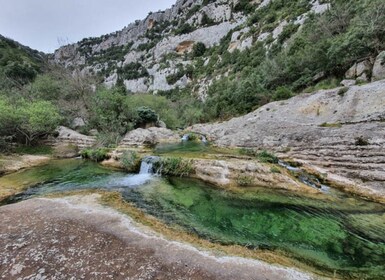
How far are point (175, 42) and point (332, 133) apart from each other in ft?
312

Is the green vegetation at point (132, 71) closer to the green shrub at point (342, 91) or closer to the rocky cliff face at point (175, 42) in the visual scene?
the rocky cliff face at point (175, 42)

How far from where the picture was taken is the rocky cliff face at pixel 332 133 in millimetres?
13969

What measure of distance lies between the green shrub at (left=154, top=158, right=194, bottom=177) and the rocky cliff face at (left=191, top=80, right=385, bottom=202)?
27.1 feet

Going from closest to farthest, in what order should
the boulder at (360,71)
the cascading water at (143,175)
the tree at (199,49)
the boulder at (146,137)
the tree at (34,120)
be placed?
1. the cascading water at (143,175)
2. the tree at (34,120)
3. the boulder at (360,71)
4. the boulder at (146,137)
5. the tree at (199,49)

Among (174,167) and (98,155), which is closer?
(174,167)

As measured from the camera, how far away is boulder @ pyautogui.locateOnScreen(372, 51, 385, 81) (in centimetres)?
2130

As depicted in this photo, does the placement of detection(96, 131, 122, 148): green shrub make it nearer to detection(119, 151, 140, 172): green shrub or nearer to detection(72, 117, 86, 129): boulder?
A: detection(72, 117, 86, 129): boulder

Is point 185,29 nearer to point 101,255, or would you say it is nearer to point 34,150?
point 34,150

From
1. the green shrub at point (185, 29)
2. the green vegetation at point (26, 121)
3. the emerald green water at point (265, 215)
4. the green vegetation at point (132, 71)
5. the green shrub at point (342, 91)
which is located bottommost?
the emerald green water at point (265, 215)

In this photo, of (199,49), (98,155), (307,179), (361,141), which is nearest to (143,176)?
(98,155)

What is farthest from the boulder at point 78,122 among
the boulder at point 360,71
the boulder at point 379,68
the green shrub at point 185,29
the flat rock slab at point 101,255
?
the green shrub at point 185,29

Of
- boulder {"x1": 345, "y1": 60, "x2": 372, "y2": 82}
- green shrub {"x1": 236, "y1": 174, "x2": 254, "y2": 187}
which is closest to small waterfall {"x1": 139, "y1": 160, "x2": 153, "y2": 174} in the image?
green shrub {"x1": 236, "y1": 174, "x2": 254, "y2": 187}

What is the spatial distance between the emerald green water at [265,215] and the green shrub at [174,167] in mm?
850

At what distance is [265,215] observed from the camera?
33.8 feet
